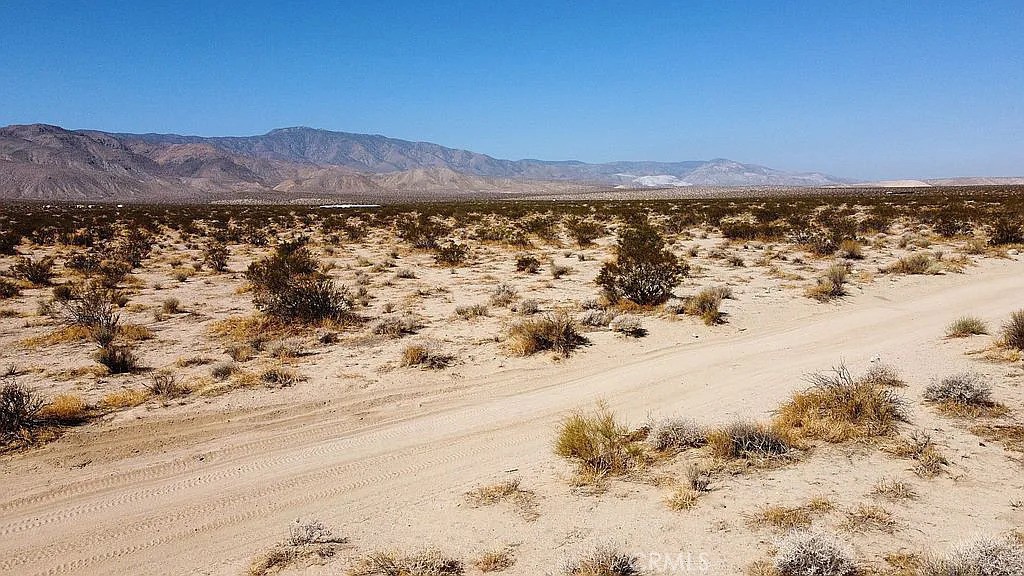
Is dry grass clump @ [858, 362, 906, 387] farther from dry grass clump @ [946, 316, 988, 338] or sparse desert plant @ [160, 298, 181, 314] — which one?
sparse desert plant @ [160, 298, 181, 314]

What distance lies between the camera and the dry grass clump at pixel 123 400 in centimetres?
676

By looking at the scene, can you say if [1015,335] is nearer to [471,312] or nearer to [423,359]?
[423,359]

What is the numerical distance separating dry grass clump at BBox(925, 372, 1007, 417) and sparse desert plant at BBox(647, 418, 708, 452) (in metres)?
2.83

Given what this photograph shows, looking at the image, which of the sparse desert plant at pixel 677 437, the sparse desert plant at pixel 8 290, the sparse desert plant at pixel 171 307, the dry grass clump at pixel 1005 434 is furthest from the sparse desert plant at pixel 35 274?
the dry grass clump at pixel 1005 434

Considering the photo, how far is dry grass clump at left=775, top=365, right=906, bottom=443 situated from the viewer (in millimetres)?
5426

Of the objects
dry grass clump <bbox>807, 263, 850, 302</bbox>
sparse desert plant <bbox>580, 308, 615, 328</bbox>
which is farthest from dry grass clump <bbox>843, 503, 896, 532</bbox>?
dry grass clump <bbox>807, 263, 850, 302</bbox>

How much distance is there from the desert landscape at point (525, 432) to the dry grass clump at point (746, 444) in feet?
0.11

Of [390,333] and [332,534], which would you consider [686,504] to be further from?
[390,333]

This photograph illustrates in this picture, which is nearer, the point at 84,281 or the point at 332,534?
the point at 332,534

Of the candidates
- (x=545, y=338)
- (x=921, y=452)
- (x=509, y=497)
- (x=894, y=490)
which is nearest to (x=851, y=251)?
(x=545, y=338)

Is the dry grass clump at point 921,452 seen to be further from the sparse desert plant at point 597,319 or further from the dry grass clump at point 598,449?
the sparse desert plant at point 597,319

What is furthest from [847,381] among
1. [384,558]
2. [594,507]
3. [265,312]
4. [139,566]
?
[265,312]

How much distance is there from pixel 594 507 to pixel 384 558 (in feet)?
5.58

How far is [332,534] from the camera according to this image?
424cm
